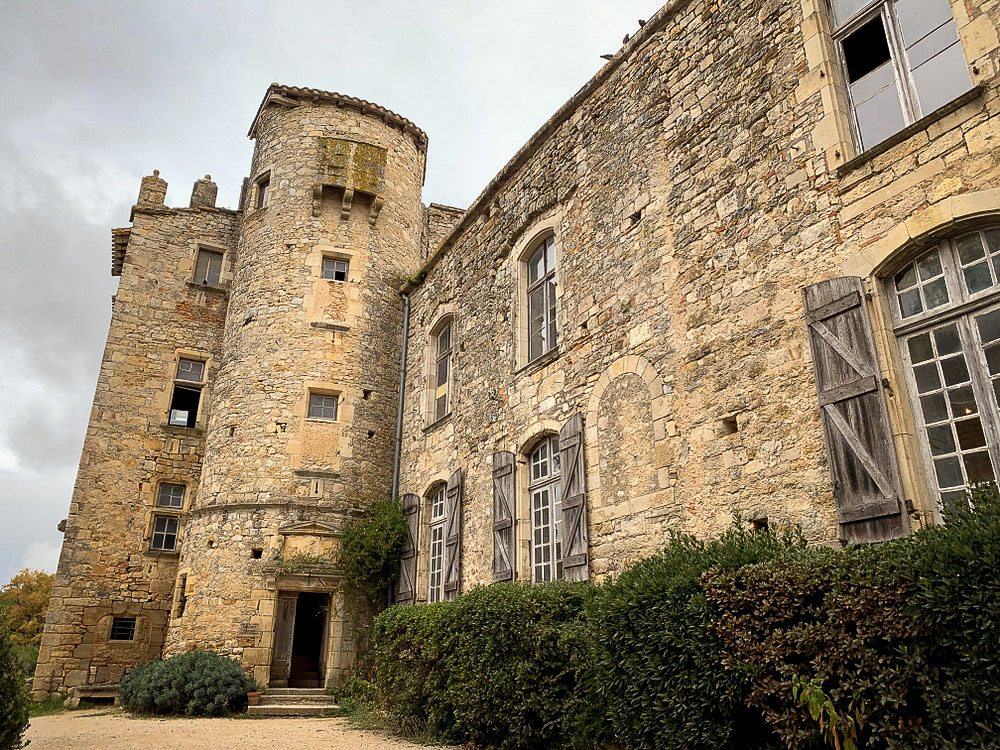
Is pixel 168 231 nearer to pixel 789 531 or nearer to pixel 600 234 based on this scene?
pixel 600 234

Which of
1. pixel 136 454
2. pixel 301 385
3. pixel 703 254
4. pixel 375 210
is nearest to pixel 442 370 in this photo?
pixel 301 385

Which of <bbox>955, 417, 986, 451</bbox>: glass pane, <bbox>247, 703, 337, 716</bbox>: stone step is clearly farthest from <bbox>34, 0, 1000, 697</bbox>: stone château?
<bbox>247, 703, 337, 716</bbox>: stone step

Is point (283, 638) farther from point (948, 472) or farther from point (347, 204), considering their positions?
point (948, 472)

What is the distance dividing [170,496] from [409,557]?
5533 millimetres

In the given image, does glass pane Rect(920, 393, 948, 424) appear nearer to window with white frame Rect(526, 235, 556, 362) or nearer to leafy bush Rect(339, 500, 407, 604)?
window with white frame Rect(526, 235, 556, 362)

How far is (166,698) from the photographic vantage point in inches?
376

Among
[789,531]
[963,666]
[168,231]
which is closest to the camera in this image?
[963,666]

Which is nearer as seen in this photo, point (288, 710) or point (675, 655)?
point (675, 655)

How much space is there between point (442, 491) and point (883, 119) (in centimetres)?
782

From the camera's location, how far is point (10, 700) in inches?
193

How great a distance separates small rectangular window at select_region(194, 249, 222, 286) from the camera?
15.5 meters

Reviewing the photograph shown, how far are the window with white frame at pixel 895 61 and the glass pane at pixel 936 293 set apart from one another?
1.28 meters

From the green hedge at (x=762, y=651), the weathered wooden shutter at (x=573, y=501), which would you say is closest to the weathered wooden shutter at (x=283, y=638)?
the green hedge at (x=762, y=651)

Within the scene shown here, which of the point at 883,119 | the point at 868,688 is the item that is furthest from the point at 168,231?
the point at 868,688
